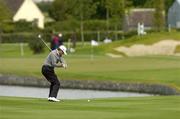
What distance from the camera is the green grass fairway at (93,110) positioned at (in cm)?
1677

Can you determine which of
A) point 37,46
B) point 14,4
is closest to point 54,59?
point 37,46

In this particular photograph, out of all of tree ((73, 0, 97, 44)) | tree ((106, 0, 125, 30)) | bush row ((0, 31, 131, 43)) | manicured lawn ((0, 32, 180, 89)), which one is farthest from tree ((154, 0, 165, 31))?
manicured lawn ((0, 32, 180, 89))

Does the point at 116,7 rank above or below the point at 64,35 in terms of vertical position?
above

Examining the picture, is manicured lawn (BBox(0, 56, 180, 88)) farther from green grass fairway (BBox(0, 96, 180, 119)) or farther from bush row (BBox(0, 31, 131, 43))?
bush row (BBox(0, 31, 131, 43))

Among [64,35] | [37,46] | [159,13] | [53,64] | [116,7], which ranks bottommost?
[64,35]

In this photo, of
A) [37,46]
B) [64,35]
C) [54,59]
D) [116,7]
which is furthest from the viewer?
[64,35]

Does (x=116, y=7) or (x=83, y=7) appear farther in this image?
(x=83, y=7)

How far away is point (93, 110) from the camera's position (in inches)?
724

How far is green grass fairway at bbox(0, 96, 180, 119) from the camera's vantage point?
16.8 meters

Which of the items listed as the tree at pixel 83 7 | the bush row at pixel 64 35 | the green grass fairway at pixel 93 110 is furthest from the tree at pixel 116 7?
the green grass fairway at pixel 93 110

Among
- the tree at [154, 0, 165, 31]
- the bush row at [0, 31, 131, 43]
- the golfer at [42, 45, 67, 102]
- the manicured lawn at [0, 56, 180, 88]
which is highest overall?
the golfer at [42, 45, 67, 102]

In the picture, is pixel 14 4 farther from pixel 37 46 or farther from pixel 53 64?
pixel 53 64

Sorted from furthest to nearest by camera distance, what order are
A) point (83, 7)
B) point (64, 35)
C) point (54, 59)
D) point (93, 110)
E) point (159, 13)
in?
1. point (64, 35)
2. point (159, 13)
3. point (83, 7)
4. point (54, 59)
5. point (93, 110)

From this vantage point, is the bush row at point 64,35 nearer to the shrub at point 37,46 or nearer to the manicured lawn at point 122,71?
the shrub at point 37,46
